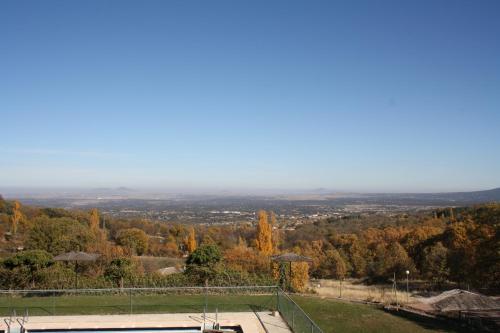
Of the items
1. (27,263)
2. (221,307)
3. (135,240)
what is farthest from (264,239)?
(221,307)

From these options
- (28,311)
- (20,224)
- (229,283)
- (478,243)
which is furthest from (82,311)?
(20,224)

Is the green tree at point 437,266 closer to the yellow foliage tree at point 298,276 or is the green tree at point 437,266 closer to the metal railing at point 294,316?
the yellow foliage tree at point 298,276

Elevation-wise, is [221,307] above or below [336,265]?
above

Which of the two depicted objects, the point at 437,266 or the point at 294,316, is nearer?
the point at 294,316

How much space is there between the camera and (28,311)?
53.8ft

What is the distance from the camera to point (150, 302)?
18250mm

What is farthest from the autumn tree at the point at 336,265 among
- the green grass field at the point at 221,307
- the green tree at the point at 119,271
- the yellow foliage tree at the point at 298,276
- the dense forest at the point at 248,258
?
the green tree at the point at 119,271

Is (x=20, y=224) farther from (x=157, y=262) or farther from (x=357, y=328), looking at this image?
(x=357, y=328)

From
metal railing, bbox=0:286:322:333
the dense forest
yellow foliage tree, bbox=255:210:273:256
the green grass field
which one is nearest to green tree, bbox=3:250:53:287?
the dense forest

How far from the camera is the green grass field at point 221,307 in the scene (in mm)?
15945

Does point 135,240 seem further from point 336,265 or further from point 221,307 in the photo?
point 221,307

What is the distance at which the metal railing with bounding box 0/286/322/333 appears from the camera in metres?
16.4

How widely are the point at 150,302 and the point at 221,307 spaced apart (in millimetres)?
3044

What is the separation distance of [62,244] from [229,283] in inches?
618
